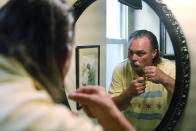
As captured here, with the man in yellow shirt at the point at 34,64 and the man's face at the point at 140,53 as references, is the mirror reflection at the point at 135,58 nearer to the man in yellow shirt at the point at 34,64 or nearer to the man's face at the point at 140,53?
the man's face at the point at 140,53

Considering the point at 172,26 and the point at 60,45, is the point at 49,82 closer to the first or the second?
the point at 60,45

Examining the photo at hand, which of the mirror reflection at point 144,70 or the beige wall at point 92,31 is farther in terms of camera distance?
the beige wall at point 92,31

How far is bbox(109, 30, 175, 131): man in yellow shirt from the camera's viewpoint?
2.63ft

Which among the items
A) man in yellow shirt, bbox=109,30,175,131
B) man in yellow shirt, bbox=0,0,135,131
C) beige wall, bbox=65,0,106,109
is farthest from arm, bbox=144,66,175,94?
man in yellow shirt, bbox=0,0,135,131

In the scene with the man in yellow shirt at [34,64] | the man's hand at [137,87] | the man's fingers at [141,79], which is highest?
the man in yellow shirt at [34,64]

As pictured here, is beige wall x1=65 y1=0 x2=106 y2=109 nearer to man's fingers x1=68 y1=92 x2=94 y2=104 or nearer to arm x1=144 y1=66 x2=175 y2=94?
arm x1=144 y1=66 x2=175 y2=94

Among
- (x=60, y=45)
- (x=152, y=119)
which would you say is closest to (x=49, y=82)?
(x=60, y=45)

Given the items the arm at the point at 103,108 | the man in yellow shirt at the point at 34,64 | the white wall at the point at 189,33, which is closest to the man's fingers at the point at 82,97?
the arm at the point at 103,108

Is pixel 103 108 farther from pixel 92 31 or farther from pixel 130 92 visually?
pixel 92 31

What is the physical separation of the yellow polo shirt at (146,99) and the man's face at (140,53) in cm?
2

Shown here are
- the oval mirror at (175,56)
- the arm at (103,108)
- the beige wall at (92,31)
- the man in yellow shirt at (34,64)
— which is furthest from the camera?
the beige wall at (92,31)

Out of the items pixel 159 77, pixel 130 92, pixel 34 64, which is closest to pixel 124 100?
pixel 130 92

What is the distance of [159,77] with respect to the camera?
31.6 inches

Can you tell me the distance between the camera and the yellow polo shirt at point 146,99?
0.80m
